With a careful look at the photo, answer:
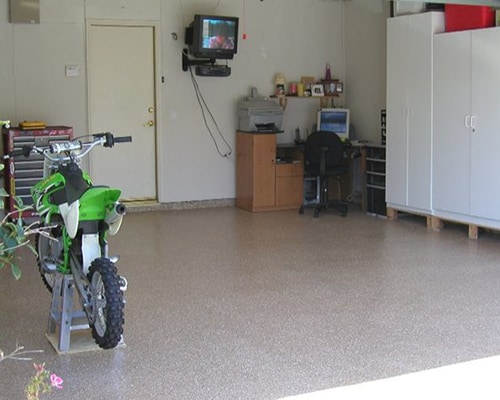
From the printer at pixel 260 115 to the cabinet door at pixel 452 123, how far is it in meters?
2.21

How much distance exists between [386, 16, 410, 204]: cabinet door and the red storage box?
0.54m

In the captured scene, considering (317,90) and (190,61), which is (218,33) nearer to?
(190,61)

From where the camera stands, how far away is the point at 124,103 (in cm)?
884

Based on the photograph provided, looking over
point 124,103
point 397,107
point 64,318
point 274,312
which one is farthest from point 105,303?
point 124,103

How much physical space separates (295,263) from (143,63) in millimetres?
3679

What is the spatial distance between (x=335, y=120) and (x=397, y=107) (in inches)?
57.8

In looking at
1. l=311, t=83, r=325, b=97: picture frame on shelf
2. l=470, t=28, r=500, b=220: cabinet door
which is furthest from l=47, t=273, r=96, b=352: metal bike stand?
l=311, t=83, r=325, b=97: picture frame on shelf

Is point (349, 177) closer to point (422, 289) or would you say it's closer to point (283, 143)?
point (283, 143)

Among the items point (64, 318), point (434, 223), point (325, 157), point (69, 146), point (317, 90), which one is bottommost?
point (64, 318)

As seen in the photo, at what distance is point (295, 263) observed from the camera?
20.9 feet

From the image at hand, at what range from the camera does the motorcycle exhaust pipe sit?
3945 millimetres

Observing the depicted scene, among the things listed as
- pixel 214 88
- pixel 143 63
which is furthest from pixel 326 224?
pixel 143 63

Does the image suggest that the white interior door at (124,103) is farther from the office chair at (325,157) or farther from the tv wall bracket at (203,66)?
the office chair at (325,157)

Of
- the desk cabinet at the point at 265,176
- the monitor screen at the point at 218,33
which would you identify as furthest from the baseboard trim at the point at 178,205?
the monitor screen at the point at 218,33
